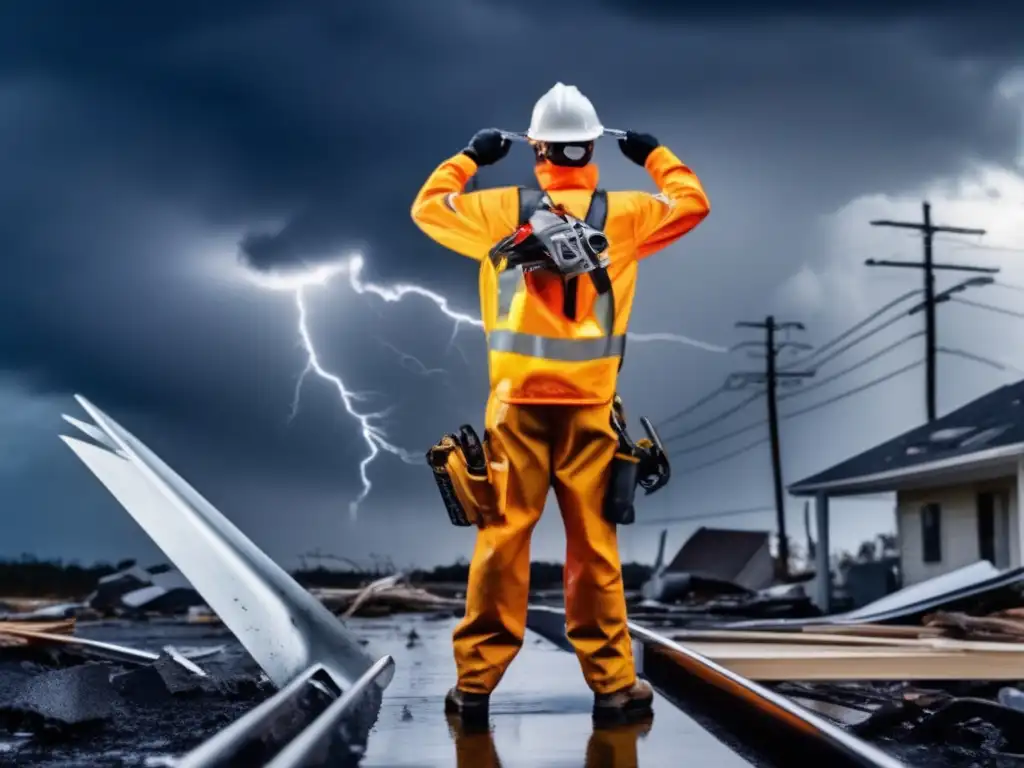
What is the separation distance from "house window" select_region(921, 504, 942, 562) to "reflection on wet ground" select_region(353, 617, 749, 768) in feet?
55.7

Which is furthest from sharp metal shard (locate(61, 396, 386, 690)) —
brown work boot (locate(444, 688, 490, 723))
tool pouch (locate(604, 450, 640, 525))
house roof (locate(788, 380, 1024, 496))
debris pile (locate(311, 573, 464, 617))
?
debris pile (locate(311, 573, 464, 617))

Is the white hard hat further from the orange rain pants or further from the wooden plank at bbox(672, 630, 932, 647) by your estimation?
the wooden plank at bbox(672, 630, 932, 647)

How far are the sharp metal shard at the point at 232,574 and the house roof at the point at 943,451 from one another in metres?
12.4

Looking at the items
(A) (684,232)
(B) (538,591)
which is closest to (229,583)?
(A) (684,232)

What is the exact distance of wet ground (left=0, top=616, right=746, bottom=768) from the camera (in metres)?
3.08

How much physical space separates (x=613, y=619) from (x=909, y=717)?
64.7 inches

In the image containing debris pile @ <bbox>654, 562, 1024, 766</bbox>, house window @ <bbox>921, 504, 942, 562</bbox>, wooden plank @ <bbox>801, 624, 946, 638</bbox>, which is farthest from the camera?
house window @ <bbox>921, 504, 942, 562</bbox>

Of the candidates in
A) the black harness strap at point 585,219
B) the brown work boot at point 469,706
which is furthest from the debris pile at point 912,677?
the black harness strap at point 585,219

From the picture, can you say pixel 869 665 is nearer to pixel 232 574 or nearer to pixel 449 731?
pixel 449 731

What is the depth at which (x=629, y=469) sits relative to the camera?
379 centimetres

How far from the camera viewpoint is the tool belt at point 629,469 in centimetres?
377

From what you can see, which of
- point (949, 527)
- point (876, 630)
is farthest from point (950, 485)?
point (876, 630)

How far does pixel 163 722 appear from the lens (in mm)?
5602

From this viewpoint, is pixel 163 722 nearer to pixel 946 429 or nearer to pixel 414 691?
pixel 414 691
